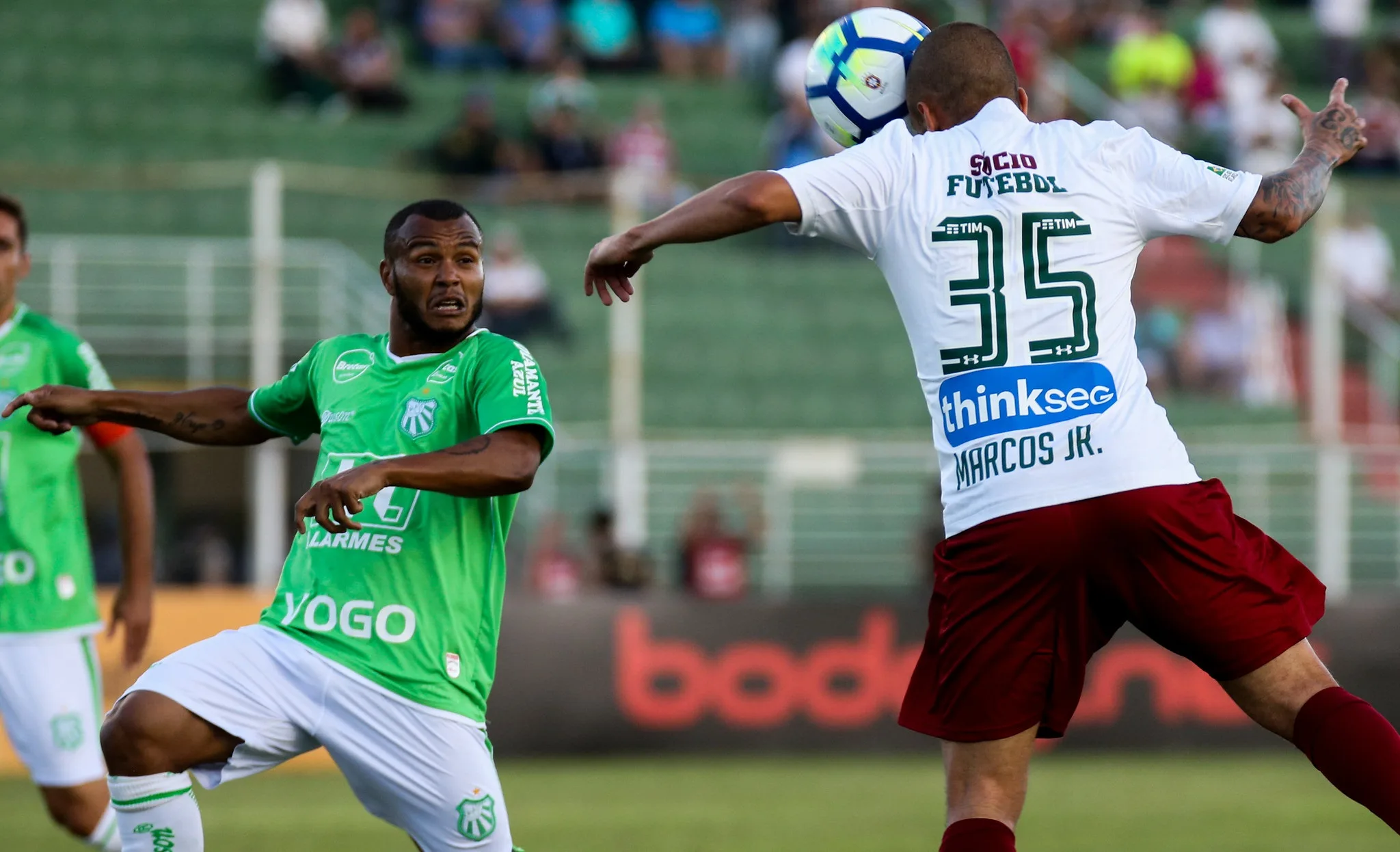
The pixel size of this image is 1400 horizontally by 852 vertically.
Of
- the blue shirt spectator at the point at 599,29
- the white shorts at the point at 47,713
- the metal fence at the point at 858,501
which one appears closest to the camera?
the white shorts at the point at 47,713

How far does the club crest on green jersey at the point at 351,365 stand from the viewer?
5.43m

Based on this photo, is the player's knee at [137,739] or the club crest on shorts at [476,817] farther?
the club crest on shorts at [476,817]

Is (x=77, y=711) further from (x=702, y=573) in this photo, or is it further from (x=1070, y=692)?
(x=702, y=573)

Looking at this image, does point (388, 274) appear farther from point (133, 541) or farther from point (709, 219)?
point (133, 541)

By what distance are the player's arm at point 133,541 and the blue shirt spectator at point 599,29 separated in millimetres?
16086

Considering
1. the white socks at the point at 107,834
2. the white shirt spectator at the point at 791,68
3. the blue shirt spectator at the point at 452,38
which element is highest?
the blue shirt spectator at the point at 452,38

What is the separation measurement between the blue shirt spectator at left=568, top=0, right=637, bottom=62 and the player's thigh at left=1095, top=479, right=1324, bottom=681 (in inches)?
719

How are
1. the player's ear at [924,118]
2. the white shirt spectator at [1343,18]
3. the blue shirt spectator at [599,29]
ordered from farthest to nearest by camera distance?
the white shirt spectator at [1343,18], the blue shirt spectator at [599,29], the player's ear at [924,118]

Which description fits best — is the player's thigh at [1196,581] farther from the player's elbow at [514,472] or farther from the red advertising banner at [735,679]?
the red advertising banner at [735,679]

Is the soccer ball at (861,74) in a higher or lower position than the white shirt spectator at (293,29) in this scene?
lower

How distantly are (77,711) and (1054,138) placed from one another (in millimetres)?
3928

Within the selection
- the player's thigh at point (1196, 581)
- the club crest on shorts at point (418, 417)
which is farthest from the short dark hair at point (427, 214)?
the player's thigh at point (1196, 581)

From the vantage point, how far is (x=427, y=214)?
533cm

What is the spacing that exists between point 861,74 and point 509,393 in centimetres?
145
